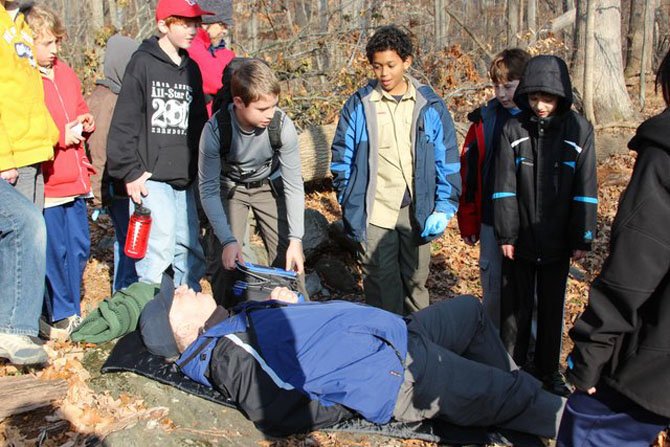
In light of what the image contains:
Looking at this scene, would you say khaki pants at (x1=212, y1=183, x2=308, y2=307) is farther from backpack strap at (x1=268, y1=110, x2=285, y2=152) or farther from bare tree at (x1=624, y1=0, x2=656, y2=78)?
bare tree at (x1=624, y1=0, x2=656, y2=78)

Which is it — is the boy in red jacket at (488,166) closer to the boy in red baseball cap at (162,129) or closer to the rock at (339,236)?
the boy in red baseball cap at (162,129)

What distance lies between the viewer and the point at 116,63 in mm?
5176

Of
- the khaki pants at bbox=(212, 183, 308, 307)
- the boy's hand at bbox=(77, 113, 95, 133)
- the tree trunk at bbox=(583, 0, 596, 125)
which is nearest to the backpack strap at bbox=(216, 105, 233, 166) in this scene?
the khaki pants at bbox=(212, 183, 308, 307)

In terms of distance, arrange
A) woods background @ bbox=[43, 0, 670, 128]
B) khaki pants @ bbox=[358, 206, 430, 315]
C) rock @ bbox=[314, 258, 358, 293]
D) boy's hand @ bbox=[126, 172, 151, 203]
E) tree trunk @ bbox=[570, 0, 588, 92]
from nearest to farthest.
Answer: boy's hand @ bbox=[126, 172, 151, 203] → khaki pants @ bbox=[358, 206, 430, 315] → rock @ bbox=[314, 258, 358, 293] → woods background @ bbox=[43, 0, 670, 128] → tree trunk @ bbox=[570, 0, 588, 92]

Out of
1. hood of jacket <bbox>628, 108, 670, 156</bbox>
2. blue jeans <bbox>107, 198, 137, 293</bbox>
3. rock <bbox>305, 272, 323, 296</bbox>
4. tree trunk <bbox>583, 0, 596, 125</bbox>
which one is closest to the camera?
hood of jacket <bbox>628, 108, 670, 156</bbox>

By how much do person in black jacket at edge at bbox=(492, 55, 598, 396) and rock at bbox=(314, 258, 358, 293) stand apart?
97.1 inches

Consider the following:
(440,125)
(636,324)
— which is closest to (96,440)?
(636,324)

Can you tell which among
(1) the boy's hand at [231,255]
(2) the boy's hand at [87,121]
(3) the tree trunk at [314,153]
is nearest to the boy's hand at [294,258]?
(1) the boy's hand at [231,255]

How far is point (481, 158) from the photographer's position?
4738 millimetres

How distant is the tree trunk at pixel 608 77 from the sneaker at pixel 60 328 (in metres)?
9.74

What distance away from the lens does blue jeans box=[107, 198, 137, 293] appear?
17.3 feet

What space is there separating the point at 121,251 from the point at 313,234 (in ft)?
7.23

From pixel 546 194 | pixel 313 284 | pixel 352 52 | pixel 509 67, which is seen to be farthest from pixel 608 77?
pixel 546 194

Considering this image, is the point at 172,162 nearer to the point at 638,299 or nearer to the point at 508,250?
the point at 508,250
